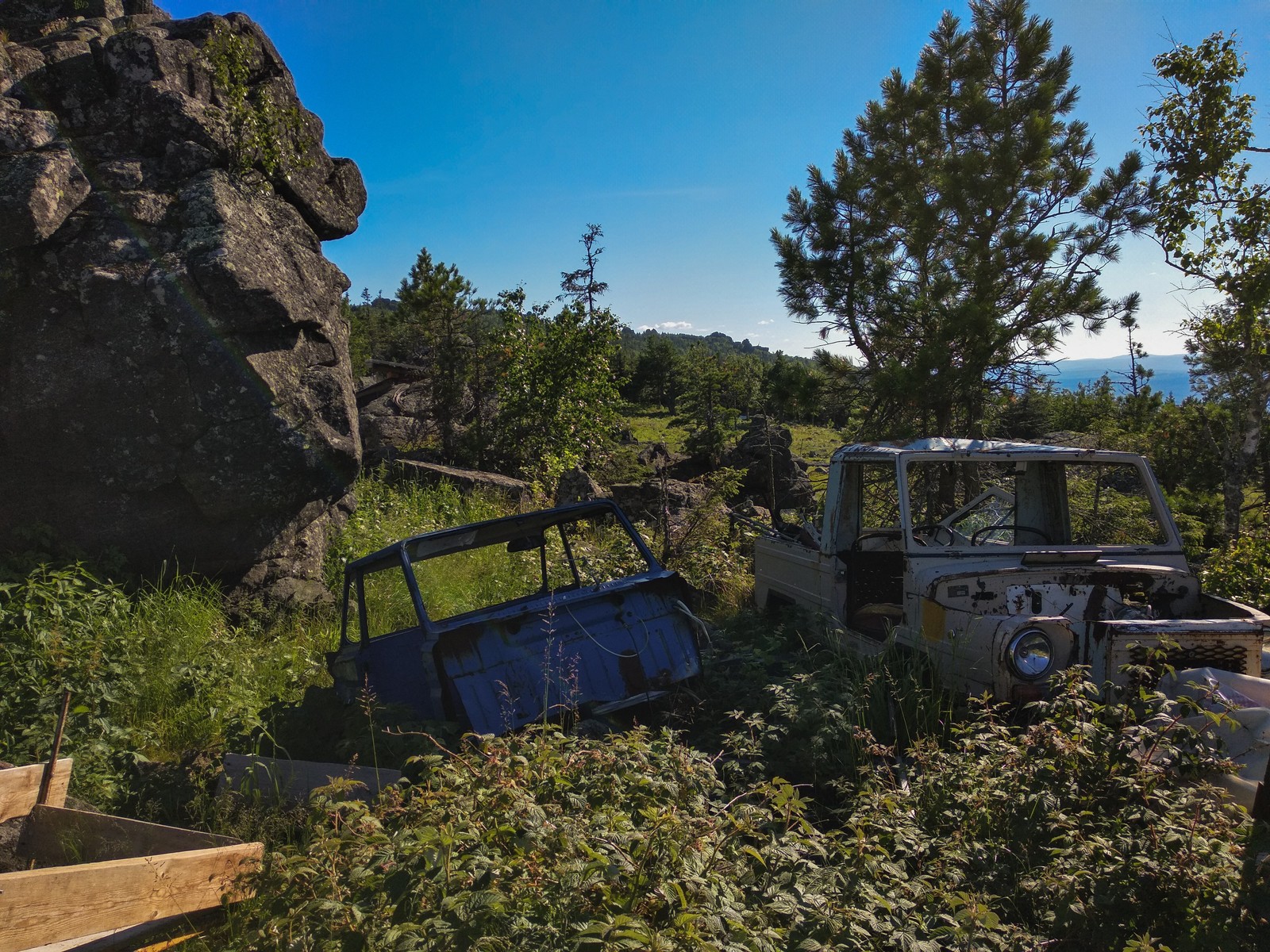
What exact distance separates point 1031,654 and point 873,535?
1.86 meters

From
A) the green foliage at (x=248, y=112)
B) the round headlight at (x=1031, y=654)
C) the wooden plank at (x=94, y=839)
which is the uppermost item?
the green foliage at (x=248, y=112)

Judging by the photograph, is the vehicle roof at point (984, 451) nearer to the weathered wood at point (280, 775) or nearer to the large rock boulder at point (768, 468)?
the weathered wood at point (280, 775)

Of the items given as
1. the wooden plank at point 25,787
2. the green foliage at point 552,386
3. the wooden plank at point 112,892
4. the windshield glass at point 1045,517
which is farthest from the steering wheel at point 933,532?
the green foliage at point 552,386

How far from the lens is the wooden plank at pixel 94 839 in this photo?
10.5 ft

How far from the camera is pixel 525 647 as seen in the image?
4488 mm

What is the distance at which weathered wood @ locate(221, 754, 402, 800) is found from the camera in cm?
396

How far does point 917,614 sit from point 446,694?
2.81m

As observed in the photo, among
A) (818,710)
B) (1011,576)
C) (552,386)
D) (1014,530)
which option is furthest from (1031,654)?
(552,386)

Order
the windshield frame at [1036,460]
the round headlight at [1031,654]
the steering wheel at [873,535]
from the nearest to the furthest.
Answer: the round headlight at [1031,654], the windshield frame at [1036,460], the steering wheel at [873,535]

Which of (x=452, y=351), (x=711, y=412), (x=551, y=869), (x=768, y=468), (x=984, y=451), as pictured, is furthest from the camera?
(x=711, y=412)

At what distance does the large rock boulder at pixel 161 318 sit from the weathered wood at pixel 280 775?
3551mm

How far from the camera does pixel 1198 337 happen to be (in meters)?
9.07

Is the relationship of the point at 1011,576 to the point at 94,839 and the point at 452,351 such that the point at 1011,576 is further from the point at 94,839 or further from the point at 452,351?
the point at 452,351

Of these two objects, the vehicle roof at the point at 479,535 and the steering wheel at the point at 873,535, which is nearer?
the vehicle roof at the point at 479,535
